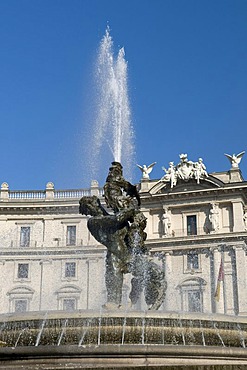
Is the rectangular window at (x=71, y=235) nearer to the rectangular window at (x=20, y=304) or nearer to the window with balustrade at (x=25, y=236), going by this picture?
the window with balustrade at (x=25, y=236)

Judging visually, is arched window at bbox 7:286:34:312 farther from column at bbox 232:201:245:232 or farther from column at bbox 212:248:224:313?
column at bbox 232:201:245:232

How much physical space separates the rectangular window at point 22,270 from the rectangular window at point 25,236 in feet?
5.89

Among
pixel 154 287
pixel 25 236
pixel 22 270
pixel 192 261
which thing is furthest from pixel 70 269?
pixel 154 287

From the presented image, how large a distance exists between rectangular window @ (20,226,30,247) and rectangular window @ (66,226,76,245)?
11.1 ft

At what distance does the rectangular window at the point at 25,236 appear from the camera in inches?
2078

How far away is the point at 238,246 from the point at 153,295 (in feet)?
114

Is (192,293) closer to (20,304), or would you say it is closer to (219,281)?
(219,281)

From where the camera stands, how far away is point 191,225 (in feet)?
165

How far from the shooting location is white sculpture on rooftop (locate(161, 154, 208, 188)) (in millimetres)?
50750

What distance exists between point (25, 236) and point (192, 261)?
14347mm

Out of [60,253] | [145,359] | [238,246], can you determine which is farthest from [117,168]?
[60,253]

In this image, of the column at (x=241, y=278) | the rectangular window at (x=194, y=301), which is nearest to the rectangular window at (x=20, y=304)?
the rectangular window at (x=194, y=301)

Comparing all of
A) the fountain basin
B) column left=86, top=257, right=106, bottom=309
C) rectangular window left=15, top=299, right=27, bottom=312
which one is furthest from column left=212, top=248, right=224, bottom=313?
the fountain basin

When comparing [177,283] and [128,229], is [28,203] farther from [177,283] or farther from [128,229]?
[128,229]
